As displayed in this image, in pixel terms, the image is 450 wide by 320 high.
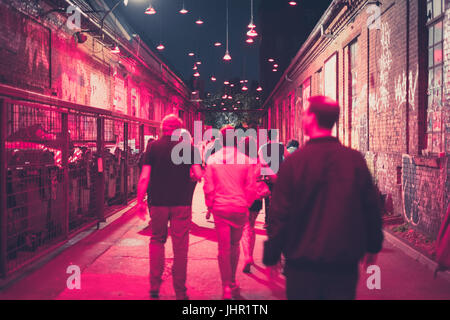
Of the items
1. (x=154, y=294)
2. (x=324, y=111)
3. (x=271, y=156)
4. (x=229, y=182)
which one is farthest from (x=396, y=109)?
(x=324, y=111)

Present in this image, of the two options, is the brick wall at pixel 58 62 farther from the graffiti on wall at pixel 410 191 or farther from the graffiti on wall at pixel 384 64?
the graffiti on wall at pixel 410 191

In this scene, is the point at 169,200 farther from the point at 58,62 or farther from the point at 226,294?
the point at 58,62

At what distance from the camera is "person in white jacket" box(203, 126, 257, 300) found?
17.0 feet

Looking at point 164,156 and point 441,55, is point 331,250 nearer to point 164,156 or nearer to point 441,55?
point 164,156

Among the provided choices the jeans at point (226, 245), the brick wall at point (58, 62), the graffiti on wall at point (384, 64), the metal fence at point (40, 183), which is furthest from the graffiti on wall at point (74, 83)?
the jeans at point (226, 245)

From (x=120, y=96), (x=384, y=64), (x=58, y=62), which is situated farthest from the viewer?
(x=120, y=96)

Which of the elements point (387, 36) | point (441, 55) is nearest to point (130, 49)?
point (387, 36)

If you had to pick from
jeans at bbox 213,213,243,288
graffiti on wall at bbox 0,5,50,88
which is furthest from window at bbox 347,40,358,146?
jeans at bbox 213,213,243,288

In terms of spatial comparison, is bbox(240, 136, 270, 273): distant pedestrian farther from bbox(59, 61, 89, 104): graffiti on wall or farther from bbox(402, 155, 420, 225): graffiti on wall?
bbox(59, 61, 89, 104): graffiti on wall

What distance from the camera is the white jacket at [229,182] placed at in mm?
5180

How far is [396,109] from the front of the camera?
10266 millimetres

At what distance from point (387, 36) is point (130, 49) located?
1221 centimetres

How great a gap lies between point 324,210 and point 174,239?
2936 millimetres

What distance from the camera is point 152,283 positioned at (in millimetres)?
5301
